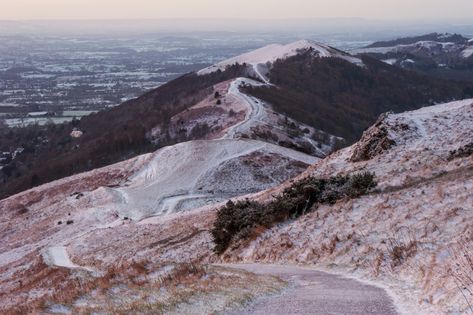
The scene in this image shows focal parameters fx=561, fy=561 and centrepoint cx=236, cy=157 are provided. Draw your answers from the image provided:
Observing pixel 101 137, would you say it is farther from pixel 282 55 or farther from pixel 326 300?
pixel 326 300

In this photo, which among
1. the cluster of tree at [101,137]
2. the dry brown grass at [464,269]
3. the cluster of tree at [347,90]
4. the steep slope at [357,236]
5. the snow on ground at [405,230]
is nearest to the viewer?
the dry brown grass at [464,269]

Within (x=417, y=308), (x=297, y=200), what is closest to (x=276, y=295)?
(x=417, y=308)

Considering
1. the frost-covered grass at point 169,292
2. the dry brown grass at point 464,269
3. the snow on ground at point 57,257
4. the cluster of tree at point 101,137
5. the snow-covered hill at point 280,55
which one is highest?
the dry brown grass at point 464,269

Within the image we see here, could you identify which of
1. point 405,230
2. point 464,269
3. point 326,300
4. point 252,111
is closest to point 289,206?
point 405,230

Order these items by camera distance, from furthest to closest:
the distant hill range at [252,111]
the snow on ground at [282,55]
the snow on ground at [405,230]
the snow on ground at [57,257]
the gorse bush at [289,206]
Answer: the snow on ground at [282,55] → the distant hill range at [252,111] → the snow on ground at [57,257] → the gorse bush at [289,206] → the snow on ground at [405,230]

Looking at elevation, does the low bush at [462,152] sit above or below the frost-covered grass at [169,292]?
above

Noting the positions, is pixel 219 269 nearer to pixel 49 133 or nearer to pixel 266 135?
pixel 266 135

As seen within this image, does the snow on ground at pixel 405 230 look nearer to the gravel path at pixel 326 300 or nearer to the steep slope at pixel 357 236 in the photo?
the steep slope at pixel 357 236

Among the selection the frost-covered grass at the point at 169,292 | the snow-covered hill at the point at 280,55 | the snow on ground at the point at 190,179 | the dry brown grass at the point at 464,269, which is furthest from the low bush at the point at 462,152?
the snow-covered hill at the point at 280,55

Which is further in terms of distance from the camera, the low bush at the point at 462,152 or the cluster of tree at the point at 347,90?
the cluster of tree at the point at 347,90
